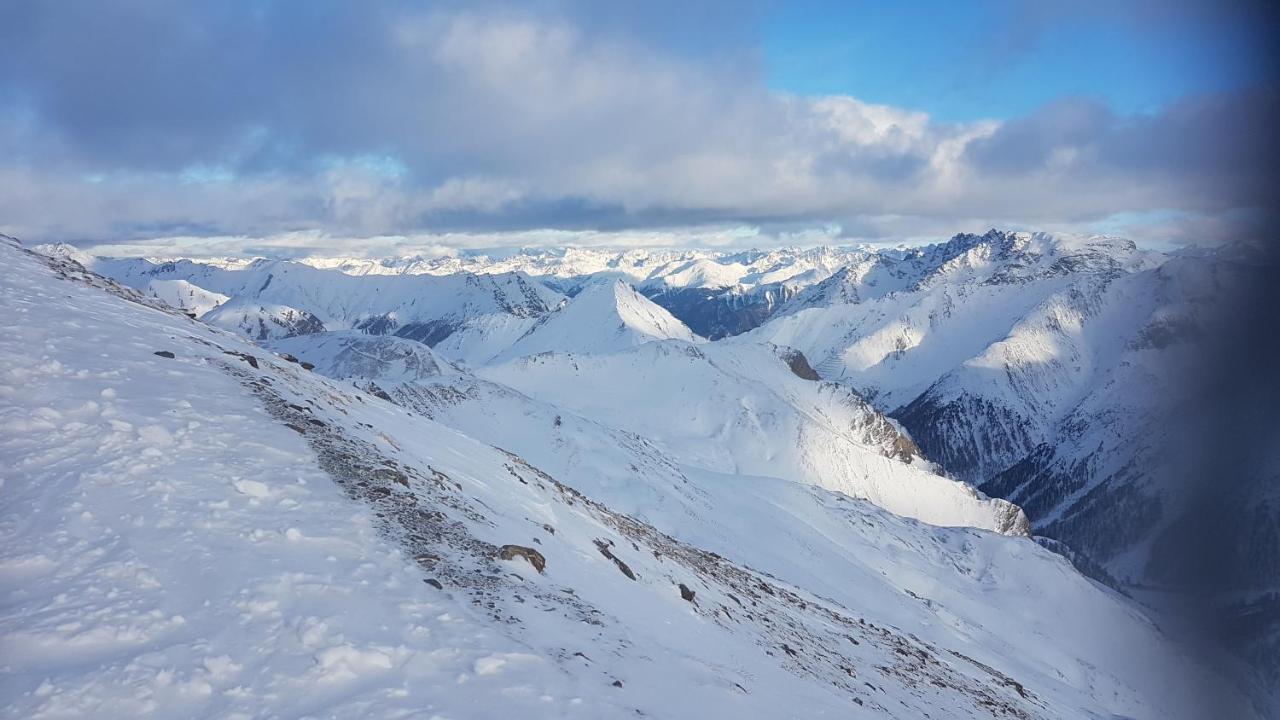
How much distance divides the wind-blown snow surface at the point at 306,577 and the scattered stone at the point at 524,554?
1.29 feet

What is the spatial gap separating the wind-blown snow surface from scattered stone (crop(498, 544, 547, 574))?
1.29ft

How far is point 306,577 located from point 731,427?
150m

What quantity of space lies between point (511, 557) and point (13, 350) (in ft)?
47.8

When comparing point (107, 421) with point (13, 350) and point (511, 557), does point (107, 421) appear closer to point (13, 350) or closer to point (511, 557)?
point (13, 350)

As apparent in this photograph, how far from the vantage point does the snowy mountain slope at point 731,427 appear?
150625 mm

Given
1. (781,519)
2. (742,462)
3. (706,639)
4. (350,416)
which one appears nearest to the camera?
(706,639)

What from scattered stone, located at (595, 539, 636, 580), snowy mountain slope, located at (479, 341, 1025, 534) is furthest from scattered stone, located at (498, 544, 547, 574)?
Result: snowy mountain slope, located at (479, 341, 1025, 534)

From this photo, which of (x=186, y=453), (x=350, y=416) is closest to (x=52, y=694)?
(x=186, y=453)

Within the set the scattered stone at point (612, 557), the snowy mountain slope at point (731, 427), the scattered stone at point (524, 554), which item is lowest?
the snowy mountain slope at point (731, 427)

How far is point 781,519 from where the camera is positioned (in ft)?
247

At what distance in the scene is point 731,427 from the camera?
521ft

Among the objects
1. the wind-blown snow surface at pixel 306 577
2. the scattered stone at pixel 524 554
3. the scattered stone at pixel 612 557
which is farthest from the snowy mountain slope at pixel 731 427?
the scattered stone at pixel 524 554

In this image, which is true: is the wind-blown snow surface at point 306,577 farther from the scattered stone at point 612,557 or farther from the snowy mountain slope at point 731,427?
the snowy mountain slope at point 731,427

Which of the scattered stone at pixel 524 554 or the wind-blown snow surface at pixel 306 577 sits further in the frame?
the scattered stone at pixel 524 554
